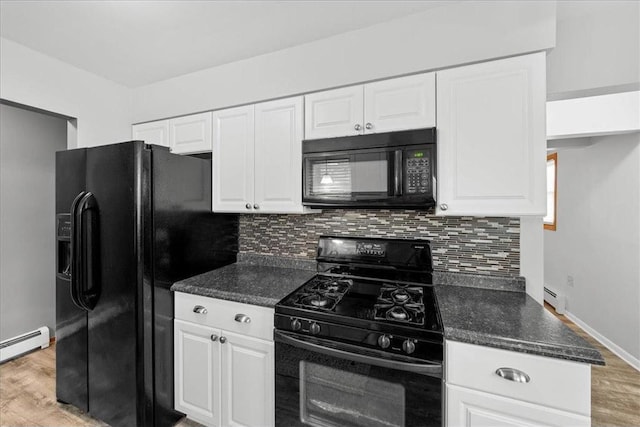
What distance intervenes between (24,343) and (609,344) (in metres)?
5.62

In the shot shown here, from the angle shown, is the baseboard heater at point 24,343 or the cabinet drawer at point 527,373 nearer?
the cabinet drawer at point 527,373

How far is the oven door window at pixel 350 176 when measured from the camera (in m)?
1.62

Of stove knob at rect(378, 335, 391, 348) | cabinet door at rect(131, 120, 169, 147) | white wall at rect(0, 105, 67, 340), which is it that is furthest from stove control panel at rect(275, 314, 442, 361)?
white wall at rect(0, 105, 67, 340)

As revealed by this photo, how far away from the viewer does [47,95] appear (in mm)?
2061

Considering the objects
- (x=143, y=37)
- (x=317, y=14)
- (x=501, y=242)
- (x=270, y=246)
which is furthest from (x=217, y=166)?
(x=501, y=242)

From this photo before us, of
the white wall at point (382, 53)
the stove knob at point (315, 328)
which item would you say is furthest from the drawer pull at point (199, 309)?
the white wall at point (382, 53)

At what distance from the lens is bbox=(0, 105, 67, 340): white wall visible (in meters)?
2.67

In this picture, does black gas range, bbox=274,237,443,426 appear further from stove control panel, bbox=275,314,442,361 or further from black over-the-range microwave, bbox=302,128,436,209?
black over-the-range microwave, bbox=302,128,436,209

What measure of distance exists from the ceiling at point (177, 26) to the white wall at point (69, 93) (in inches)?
3.5

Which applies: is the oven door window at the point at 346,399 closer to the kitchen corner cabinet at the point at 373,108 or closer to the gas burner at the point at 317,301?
the gas burner at the point at 317,301

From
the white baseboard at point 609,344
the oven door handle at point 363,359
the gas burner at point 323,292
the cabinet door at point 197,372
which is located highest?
the gas burner at point 323,292

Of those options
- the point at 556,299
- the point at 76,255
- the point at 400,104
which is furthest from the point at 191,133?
the point at 556,299

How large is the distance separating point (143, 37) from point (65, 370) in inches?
87.2

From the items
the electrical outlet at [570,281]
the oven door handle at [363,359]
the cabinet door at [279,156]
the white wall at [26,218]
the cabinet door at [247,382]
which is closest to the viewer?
the oven door handle at [363,359]
